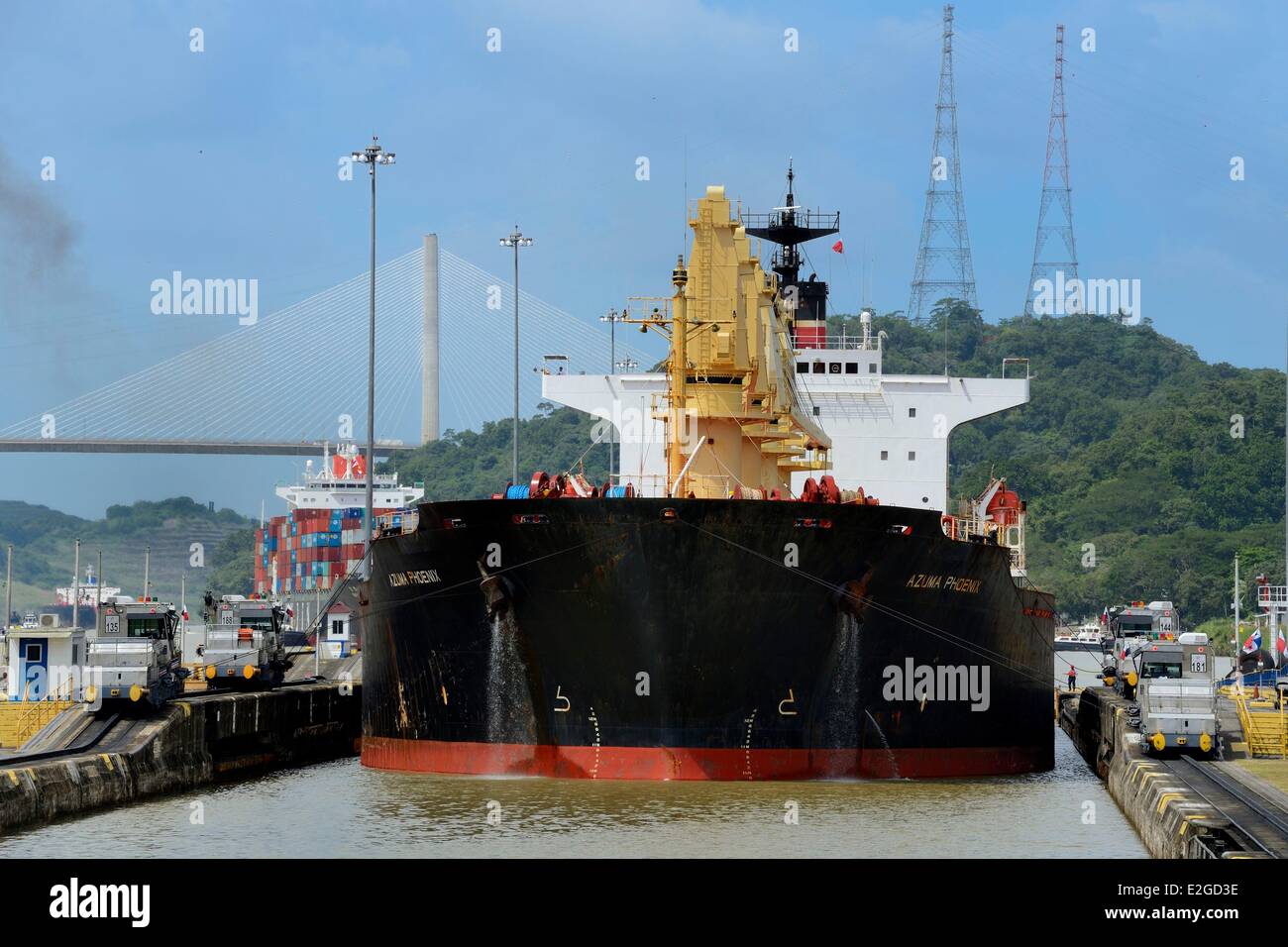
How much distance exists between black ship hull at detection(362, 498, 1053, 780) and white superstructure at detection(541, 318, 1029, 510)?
41.7ft

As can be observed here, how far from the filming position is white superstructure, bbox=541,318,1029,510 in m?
48.4

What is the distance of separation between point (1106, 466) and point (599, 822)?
128m

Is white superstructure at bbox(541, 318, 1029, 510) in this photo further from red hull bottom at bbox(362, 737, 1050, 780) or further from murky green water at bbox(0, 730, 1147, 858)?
murky green water at bbox(0, 730, 1147, 858)

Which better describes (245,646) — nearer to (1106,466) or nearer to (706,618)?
(706,618)

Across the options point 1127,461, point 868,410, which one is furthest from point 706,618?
point 1127,461

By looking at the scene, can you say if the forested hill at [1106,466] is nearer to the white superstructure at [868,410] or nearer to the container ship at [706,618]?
the white superstructure at [868,410]

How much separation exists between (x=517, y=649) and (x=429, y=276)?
14626cm

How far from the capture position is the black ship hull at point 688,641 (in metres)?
32.3

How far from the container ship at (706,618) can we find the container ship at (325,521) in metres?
93.2

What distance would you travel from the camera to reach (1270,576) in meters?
119

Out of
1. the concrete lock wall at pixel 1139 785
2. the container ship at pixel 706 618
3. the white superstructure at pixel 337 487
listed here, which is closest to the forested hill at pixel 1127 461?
the white superstructure at pixel 337 487

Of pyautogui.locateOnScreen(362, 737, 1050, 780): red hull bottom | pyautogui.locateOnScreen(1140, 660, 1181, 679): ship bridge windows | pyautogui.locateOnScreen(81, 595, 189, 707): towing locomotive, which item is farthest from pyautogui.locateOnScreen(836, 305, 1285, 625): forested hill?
pyautogui.locateOnScreen(81, 595, 189, 707): towing locomotive
